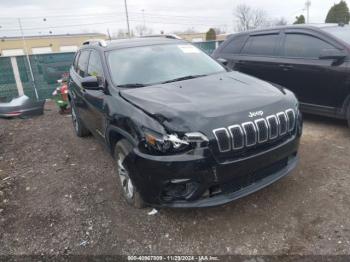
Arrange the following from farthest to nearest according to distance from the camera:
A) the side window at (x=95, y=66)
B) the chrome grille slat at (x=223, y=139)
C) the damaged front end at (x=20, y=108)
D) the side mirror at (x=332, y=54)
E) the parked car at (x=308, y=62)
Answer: the damaged front end at (x=20, y=108)
the parked car at (x=308, y=62)
the side mirror at (x=332, y=54)
the side window at (x=95, y=66)
the chrome grille slat at (x=223, y=139)

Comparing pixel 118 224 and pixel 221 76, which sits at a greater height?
pixel 221 76

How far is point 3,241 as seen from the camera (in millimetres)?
3084

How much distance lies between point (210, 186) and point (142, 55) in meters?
2.13

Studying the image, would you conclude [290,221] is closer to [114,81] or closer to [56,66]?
[114,81]

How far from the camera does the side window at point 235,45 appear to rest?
21.1ft

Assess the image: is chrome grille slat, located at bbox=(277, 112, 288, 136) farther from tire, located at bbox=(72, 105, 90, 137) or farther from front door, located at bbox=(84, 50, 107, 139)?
tire, located at bbox=(72, 105, 90, 137)

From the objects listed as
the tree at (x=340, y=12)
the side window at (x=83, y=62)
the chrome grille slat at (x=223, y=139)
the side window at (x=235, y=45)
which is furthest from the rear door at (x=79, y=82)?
the tree at (x=340, y=12)

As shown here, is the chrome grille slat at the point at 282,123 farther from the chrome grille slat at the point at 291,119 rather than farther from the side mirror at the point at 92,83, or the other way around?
the side mirror at the point at 92,83

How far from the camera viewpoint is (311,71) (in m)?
5.07

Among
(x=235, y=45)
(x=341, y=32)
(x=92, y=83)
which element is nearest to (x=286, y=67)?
(x=341, y=32)

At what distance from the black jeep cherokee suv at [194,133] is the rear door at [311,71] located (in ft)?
6.08

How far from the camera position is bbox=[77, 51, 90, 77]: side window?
196 inches

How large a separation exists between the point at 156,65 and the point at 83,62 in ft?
5.97

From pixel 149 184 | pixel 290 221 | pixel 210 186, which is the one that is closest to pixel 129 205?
pixel 149 184
